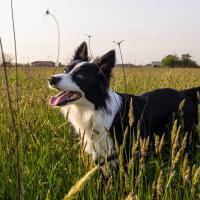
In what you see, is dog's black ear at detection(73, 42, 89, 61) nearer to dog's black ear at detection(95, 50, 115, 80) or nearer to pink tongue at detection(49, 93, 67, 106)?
dog's black ear at detection(95, 50, 115, 80)

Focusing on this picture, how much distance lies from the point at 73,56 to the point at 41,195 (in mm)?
2410

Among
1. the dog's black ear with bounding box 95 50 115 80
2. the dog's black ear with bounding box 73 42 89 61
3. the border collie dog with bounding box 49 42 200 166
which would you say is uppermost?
the dog's black ear with bounding box 73 42 89 61

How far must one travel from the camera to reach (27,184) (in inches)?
87.5

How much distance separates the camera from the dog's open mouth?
347cm

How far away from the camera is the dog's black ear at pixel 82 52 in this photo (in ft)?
13.9

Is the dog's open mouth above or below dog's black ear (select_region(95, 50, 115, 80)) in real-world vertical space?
below

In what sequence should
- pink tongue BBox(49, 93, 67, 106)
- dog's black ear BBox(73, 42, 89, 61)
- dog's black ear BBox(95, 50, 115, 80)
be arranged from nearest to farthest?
1. pink tongue BBox(49, 93, 67, 106)
2. dog's black ear BBox(95, 50, 115, 80)
3. dog's black ear BBox(73, 42, 89, 61)

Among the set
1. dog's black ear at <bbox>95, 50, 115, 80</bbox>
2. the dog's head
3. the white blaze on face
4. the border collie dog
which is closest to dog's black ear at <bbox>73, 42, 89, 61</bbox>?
the border collie dog

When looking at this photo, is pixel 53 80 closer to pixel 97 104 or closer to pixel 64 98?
pixel 64 98

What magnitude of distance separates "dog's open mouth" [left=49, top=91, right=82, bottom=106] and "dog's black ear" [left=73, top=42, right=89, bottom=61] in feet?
2.46

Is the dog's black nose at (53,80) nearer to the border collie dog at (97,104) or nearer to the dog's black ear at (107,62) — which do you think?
the border collie dog at (97,104)

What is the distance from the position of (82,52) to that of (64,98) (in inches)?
35.1

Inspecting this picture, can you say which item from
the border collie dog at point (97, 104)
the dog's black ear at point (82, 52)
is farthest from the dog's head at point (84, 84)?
the dog's black ear at point (82, 52)

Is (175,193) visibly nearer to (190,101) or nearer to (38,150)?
(38,150)
